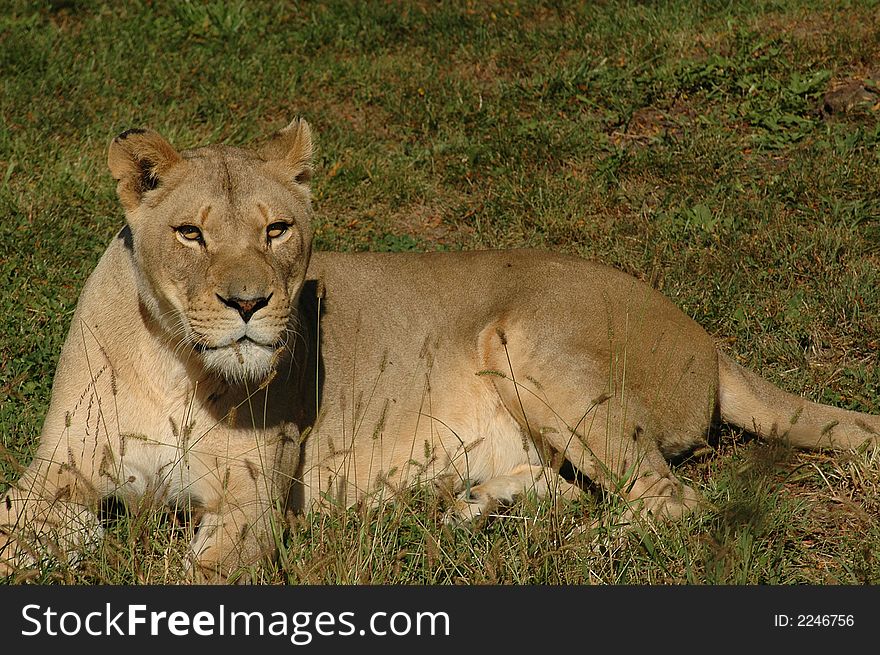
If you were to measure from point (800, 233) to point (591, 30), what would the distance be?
9.34ft

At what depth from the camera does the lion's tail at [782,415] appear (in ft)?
15.1

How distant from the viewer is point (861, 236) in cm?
630

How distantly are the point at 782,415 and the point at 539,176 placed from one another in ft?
9.26

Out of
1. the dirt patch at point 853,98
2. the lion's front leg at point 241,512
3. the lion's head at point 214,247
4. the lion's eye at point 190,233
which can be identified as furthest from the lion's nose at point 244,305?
the dirt patch at point 853,98

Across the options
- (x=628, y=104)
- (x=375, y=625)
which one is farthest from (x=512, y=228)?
(x=375, y=625)

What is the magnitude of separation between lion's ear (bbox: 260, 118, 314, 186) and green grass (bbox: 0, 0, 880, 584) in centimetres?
129

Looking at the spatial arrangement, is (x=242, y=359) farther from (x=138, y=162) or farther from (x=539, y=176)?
(x=539, y=176)

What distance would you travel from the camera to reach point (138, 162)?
383 cm

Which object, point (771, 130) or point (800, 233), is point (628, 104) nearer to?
point (771, 130)

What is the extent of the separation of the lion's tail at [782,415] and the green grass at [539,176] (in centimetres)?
11

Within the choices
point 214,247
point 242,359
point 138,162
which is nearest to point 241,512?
point 242,359

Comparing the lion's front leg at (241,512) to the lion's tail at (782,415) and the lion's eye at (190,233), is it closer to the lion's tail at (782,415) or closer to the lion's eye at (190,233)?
the lion's eye at (190,233)

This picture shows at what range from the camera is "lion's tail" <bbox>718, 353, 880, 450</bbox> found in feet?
15.1

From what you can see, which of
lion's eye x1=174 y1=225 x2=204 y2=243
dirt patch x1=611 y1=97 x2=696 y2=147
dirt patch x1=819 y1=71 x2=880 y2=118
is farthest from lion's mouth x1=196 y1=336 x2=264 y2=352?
dirt patch x1=819 y1=71 x2=880 y2=118
